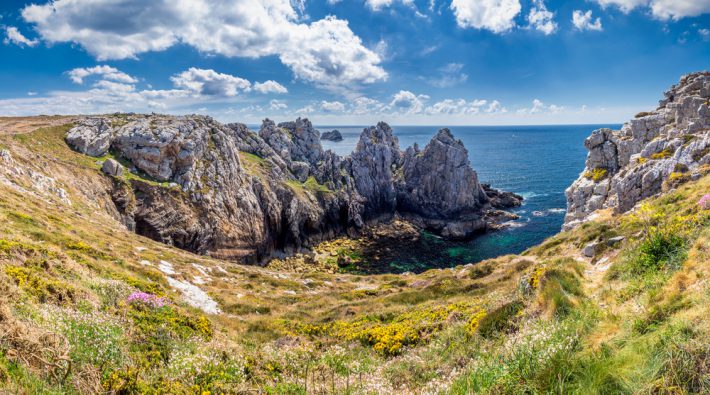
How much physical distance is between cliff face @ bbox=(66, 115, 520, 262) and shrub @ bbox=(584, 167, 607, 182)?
3726 centimetres

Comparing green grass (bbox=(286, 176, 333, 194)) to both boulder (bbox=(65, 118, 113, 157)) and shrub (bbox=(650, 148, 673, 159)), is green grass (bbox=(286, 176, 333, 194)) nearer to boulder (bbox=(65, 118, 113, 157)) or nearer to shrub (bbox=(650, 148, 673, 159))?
boulder (bbox=(65, 118, 113, 157))

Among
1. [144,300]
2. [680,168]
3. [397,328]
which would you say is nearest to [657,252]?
[397,328]

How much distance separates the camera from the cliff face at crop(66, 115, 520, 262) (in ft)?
176

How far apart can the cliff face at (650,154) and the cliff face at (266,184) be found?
38777 mm

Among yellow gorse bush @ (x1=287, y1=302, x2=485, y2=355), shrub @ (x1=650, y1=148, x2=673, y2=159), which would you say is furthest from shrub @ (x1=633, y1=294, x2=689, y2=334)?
shrub @ (x1=650, y1=148, x2=673, y2=159)

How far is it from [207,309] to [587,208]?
4326 cm

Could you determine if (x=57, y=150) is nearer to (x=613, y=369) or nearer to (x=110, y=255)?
(x=110, y=255)

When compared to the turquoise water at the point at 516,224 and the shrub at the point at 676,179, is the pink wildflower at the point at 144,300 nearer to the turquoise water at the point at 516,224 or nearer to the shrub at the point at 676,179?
the shrub at the point at 676,179

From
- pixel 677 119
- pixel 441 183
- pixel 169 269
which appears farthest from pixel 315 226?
pixel 677 119

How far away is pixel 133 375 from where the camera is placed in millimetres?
6906

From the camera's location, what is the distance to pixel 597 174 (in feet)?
146

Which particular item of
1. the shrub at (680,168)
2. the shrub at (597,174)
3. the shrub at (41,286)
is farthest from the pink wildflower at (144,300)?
the shrub at (597,174)

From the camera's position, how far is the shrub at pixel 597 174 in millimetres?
44047

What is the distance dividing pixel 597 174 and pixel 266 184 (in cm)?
5867
